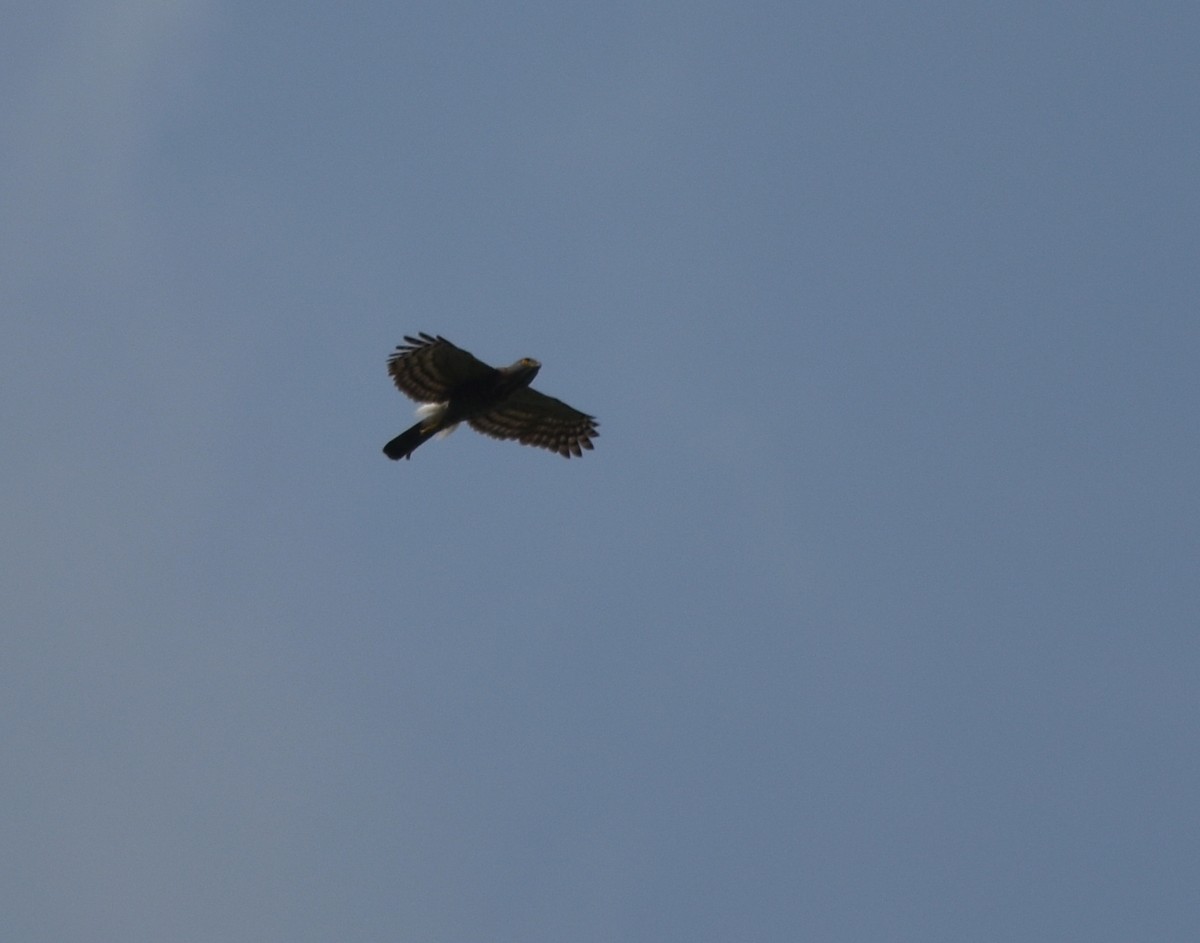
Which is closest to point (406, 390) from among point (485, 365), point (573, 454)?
point (485, 365)

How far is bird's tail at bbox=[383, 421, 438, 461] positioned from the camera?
81.4 ft

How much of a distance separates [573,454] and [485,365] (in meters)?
2.86

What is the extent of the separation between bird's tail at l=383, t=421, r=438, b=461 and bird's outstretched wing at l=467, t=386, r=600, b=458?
1.25 metres

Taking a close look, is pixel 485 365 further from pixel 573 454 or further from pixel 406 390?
pixel 573 454

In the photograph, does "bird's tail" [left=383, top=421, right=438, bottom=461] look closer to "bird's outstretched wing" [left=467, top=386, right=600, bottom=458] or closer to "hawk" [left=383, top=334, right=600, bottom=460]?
"hawk" [left=383, top=334, right=600, bottom=460]

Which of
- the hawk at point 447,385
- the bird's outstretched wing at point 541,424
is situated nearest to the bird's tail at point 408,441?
the hawk at point 447,385

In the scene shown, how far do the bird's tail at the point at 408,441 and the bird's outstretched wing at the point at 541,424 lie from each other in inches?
49.4

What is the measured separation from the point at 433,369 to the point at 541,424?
2691mm

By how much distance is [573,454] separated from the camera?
26938mm

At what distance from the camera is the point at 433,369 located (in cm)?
2475

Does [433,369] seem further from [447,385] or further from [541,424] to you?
[541,424]

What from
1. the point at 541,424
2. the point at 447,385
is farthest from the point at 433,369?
the point at 541,424

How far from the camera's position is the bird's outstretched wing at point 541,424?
26.4 m

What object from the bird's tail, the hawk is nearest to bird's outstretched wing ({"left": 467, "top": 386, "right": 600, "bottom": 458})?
the hawk
